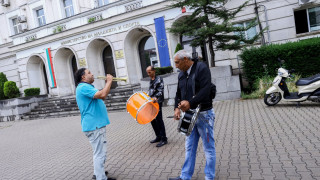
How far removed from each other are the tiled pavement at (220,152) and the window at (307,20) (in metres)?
6.76

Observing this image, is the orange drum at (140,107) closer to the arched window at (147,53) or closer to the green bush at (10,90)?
the arched window at (147,53)

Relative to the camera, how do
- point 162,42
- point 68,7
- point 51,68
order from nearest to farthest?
point 162,42 → point 51,68 → point 68,7

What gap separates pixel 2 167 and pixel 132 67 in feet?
36.6

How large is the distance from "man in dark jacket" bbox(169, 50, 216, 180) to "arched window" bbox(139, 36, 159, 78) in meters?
13.5

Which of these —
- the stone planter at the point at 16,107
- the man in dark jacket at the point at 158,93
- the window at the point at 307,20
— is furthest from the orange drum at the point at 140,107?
the stone planter at the point at 16,107

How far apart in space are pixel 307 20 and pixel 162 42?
805cm

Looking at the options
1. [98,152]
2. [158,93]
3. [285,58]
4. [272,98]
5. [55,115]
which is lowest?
[55,115]

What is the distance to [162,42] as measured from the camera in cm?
1392

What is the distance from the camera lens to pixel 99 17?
52.5 feet

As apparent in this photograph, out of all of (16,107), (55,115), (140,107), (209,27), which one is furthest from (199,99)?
(16,107)

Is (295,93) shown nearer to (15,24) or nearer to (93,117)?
(93,117)

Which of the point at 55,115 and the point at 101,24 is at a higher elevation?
the point at 101,24

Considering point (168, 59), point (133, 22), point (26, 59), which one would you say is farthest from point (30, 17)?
point (168, 59)

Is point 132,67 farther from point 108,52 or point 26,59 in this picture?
point 26,59
